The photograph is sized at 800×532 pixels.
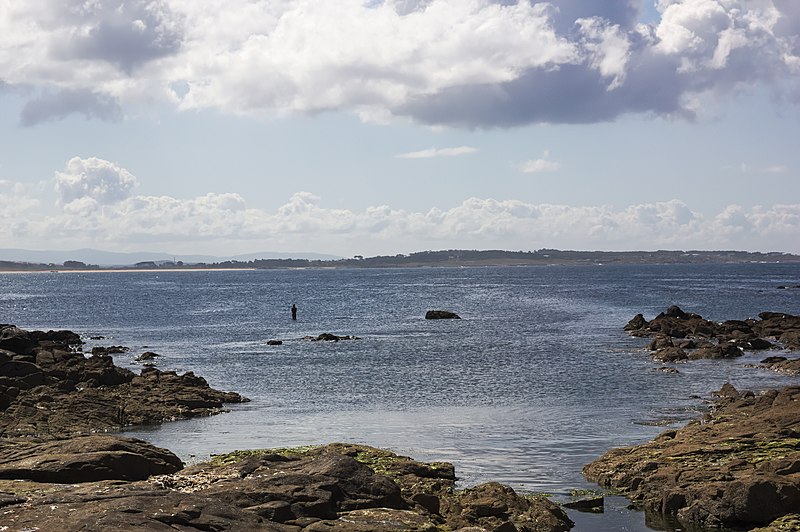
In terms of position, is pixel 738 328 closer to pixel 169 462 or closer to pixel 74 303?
pixel 169 462

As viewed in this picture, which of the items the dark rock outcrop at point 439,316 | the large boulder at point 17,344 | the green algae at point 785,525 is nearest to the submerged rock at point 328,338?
the dark rock outcrop at point 439,316

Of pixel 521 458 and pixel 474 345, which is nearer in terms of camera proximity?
pixel 521 458

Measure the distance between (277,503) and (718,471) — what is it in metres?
12.7

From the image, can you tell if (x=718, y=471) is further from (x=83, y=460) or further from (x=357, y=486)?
(x=83, y=460)

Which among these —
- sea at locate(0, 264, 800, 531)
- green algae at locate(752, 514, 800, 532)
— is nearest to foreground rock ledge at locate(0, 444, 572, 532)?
sea at locate(0, 264, 800, 531)

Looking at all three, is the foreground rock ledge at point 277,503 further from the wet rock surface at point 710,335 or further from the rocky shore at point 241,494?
the wet rock surface at point 710,335

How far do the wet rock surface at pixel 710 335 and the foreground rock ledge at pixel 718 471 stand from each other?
3122cm

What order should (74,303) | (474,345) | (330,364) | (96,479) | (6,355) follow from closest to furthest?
(96,479) < (6,355) < (330,364) < (474,345) < (74,303)

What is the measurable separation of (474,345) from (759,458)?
5177 cm

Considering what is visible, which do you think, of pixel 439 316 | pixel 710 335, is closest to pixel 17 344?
pixel 710 335

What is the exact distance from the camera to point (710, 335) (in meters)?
79.0

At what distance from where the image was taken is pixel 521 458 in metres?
31.0

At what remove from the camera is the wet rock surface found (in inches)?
2510

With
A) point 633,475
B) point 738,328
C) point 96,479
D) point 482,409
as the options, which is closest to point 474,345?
point 738,328
